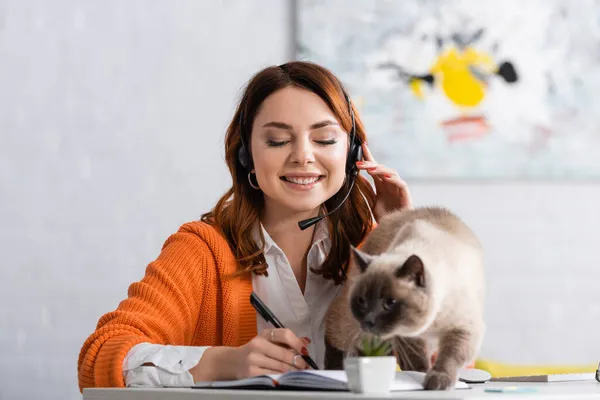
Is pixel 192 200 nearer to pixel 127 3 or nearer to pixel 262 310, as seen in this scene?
pixel 127 3

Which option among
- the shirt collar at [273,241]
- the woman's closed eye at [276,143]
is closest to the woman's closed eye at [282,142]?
the woman's closed eye at [276,143]

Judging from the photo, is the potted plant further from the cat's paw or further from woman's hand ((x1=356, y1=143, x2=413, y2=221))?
woman's hand ((x1=356, y1=143, x2=413, y2=221))


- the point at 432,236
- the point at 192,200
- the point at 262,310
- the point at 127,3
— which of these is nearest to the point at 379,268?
the point at 432,236

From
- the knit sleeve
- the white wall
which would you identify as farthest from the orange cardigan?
the white wall

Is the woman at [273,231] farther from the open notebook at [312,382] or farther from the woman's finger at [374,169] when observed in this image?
the open notebook at [312,382]

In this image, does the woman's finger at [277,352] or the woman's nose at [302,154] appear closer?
the woman's finger at [277,352]

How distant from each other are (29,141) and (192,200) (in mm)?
608

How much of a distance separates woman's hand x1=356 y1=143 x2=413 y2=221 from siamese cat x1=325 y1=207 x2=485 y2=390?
0.84ft

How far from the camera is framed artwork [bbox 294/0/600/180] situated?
286 centimetres

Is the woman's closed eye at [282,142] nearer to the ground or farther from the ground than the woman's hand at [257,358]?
farther from the ground

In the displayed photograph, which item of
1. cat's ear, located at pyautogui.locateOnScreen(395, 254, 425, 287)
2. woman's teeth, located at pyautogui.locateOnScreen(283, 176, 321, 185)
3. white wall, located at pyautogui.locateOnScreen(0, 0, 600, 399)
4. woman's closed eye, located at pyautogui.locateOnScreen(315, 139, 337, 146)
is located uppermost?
white wall, located at pyautogui.locateOnScreen(0, 0, 600, 399)

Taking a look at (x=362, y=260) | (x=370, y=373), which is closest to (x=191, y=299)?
(x=362, y=260)

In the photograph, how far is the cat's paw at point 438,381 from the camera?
93cm

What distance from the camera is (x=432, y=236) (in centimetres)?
Answer: 109
